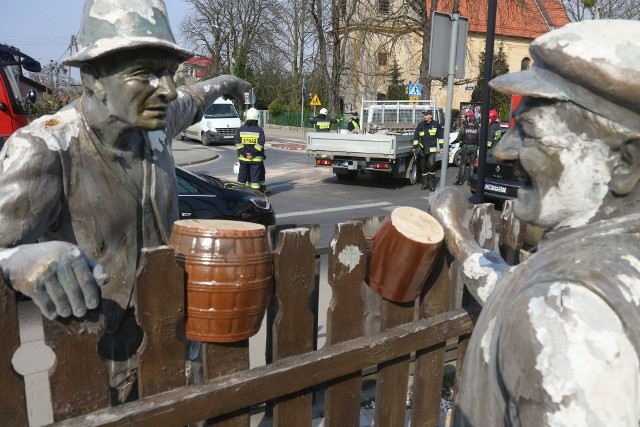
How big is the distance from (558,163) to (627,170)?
112mm

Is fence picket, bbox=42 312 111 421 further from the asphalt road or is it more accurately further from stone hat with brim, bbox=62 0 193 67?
the asphalt road

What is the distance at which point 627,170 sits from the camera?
967 mm

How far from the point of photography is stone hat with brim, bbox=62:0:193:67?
163cm

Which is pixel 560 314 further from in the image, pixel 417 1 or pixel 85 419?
pixel 417 1

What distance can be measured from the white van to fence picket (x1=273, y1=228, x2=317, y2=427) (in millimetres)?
22159

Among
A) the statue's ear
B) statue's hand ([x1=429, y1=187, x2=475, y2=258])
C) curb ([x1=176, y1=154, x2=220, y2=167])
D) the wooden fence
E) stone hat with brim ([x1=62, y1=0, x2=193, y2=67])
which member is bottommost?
curb ([x1=176, y1=154, x2=220, y2=167])

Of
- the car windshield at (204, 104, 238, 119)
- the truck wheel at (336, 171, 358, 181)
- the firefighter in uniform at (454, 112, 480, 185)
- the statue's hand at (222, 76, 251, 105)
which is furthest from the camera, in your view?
the car windshield at (204, 104, 238, 119)

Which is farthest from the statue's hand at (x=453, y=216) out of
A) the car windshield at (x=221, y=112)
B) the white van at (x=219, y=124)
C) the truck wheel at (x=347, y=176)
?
the car windshield at (x=221, y=112)

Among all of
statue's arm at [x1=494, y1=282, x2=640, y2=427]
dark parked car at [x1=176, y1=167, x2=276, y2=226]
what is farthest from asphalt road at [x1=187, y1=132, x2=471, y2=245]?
statue's arm at [x1=494, y1=282, x2=640, y2=427]

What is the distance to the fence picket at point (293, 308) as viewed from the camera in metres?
1.89

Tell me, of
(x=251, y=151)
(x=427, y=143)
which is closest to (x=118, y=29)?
(x=251, y=151)

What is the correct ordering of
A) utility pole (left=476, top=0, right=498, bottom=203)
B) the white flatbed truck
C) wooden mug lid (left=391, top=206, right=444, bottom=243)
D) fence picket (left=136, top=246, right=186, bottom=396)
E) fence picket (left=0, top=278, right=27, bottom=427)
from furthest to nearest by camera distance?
1. the white flatbed truck
2. utility pole (left=476, top=0, right=498, bottom=203)
3. wooden mug lid (left=391, top=206, right=444, bottom=243)
4. fence picket (left=136, top=246, right=186, bottom=396)
5. fence picket (left=0, top=278, right=27, bottom=427)

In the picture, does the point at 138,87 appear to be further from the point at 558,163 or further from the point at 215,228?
the point at 558,163

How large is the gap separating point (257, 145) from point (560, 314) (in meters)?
10.3
